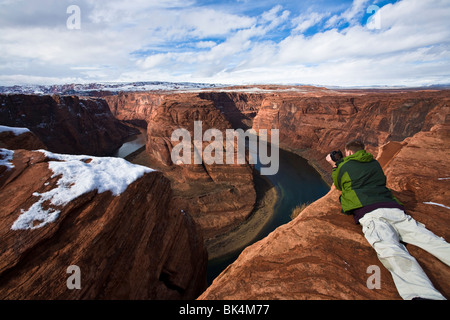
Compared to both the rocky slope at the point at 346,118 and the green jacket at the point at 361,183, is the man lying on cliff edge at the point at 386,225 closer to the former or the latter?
the green jacket at the point at 361,183

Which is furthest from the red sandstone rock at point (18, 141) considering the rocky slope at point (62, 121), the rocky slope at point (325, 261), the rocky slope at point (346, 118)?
the rocky slope at point (346, 118)

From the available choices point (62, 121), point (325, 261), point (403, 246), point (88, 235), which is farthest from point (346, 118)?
point (62, 121)

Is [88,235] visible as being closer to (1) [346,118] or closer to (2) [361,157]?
(2) [361,157]

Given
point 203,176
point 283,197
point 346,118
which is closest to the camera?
point 203,176

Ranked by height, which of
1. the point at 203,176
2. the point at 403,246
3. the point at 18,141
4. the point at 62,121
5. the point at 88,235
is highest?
the point at 62,121

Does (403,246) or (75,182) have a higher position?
(75,182)

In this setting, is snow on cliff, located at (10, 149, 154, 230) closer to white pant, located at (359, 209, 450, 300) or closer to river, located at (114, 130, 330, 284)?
white pant, located at (359, 209, 450, 300)
